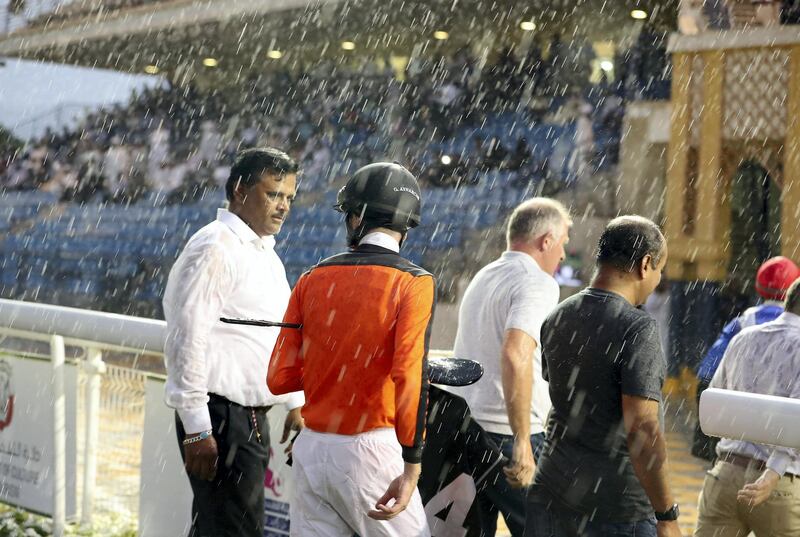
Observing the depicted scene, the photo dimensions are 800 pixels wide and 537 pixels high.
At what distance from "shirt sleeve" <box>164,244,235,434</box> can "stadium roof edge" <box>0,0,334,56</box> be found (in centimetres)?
1388

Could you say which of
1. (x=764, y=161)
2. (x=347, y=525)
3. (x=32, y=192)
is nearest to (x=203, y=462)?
(x=347, y=525)

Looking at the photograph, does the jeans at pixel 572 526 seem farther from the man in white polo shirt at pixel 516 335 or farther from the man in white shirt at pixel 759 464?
the man in white shirt at pixel 759 464

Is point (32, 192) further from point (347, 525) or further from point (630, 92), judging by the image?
point (347, 525)

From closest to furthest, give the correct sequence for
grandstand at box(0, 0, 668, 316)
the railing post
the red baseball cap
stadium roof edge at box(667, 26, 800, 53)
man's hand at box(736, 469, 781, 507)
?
1. man's hand at box(736, 469, 781, 507)
2. the railing post
3. the red baseball cap
4. stadium roof edge at box(667, 26, 800, 53)
5. grandstand at box(0, 0, 668, 316)

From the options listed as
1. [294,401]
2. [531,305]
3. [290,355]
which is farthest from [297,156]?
[290,355]

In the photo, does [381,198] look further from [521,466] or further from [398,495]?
[521,466]

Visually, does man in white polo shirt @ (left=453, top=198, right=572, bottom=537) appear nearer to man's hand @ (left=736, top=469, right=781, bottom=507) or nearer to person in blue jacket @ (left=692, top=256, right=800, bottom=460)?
man's hand @ (left=736, top=469, right=781, bottom=507)

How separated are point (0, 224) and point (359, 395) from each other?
22526mm

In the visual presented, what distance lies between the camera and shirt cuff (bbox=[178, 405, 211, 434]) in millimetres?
2852

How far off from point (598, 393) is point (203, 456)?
1.16m

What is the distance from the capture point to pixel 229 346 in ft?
9.89

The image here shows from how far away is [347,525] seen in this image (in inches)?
95.7

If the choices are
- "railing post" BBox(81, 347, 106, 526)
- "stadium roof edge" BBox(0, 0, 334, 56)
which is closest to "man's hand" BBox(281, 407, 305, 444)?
"railing post" BBox(81, 347, 106, 526)

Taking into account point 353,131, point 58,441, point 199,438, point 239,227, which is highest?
point 353,131
